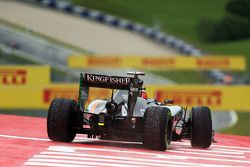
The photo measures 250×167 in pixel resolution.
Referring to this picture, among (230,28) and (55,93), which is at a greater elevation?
(230,28)

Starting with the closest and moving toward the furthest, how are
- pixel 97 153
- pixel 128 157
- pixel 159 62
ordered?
pixel 128 157 < pixel 97 153 < pixel 159 62

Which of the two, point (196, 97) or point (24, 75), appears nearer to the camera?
point (196, 97)

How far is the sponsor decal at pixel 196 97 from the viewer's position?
2683cm

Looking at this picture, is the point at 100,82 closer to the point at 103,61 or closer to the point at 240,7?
the point at 103,61

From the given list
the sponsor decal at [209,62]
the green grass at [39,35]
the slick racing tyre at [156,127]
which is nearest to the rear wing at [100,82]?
the slick racing tyre at [156,127]

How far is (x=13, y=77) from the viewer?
1251 inches

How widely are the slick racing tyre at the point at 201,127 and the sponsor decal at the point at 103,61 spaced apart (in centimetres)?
3305

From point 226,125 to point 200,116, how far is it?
1497cm

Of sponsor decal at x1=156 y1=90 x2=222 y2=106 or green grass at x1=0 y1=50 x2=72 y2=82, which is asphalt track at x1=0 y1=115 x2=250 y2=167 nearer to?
sponsor decal at x1=156 y1=90 x2=222 y2=106

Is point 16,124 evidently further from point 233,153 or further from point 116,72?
point 116,72

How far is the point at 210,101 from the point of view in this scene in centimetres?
2700

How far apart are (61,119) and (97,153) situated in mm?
1369

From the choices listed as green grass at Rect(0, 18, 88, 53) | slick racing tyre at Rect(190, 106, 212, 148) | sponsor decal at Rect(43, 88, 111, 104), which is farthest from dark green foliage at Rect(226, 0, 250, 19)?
slick racing tyre at Rect(190, 106, 212, 148)

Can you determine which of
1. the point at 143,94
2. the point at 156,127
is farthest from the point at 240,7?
the point at 156,127
